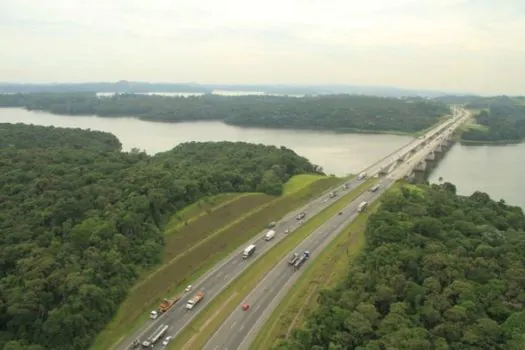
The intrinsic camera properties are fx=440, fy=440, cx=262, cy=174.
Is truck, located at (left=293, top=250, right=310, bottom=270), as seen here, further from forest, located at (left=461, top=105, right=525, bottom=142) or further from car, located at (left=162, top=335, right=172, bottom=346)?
forest, located at (left=461, top=105, right=525, bottom=142)

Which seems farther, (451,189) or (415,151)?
(415,151)

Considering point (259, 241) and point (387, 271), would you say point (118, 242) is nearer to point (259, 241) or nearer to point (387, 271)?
point (259, 241)

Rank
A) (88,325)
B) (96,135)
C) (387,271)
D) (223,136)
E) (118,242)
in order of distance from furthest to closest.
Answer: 1. (223,136)
2. (96,135)
3. (118,242)
4. (387,271)
5. (88,325)

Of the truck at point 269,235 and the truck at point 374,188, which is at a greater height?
the truck at point 374,188

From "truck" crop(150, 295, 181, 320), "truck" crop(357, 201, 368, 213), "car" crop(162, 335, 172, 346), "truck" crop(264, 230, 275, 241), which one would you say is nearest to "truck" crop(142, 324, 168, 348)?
"car" crop(162, 335, 172, 346)

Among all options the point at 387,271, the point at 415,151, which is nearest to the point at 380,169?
the point at 415,151

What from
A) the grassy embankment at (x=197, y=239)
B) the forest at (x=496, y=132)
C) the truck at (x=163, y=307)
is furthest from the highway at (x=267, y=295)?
the forest at (x=496, y=132)

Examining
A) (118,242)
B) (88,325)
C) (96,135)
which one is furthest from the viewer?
(96,135)

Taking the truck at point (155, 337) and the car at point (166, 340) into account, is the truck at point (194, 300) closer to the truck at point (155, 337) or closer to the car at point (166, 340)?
the truck at point (155, 337)
